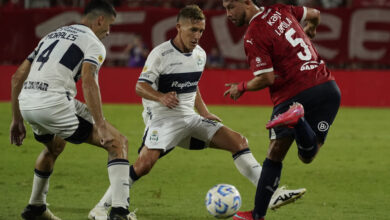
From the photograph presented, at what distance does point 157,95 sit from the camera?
258 inches

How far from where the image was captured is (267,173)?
5859 millimetres

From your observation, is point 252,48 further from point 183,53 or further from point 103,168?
point 103,168

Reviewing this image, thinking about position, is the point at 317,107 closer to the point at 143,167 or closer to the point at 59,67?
the point at 143,167

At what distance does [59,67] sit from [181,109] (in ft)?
5.41

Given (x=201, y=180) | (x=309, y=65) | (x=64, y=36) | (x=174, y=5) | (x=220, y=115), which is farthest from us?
(x=174, y=5)

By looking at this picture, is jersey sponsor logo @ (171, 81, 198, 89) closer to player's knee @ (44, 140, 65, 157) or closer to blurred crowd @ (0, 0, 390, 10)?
player's knee @ (44, 140, 65, 157)

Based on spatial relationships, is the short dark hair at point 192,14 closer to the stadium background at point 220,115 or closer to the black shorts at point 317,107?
the black shorts at point 317,107

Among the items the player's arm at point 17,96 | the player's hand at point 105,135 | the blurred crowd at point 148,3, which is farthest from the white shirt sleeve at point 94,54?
the blurred crowd at point 148,3

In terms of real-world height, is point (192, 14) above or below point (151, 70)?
above

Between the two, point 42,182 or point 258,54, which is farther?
point 42,182

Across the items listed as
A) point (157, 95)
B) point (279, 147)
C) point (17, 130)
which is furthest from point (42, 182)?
point (279, 147)

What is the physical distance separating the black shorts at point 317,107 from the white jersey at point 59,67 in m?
1.65

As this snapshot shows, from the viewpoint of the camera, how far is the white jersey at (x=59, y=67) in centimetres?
567

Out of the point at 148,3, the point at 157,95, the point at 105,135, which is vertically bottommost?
the point at 148,3
